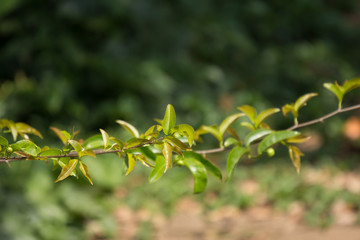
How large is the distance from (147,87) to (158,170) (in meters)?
4.05

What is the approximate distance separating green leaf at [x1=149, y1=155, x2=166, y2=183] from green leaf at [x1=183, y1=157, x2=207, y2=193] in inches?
2.8

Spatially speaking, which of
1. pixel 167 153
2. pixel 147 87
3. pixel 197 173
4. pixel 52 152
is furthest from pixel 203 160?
pixel 147 87

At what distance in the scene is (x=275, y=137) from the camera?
4.29ft

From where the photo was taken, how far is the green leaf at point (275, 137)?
1291 mm

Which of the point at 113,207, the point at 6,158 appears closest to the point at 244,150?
the point at 6,158

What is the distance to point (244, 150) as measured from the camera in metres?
1.36

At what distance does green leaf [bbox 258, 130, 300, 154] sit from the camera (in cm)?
129

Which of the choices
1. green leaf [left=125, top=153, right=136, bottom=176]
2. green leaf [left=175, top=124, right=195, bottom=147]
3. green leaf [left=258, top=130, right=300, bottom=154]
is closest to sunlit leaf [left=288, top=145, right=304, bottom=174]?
green leaf [left=258, top=130, right=300, bottom=154]

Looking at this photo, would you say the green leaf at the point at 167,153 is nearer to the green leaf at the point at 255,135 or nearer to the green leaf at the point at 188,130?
the green leaf at the point at 188,130

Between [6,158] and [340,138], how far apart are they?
506cm

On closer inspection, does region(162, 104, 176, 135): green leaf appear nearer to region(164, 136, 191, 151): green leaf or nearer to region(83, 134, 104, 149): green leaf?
region(164, 136, 191, 151): green leaf

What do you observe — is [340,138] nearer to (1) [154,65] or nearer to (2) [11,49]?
(1) [154,65]

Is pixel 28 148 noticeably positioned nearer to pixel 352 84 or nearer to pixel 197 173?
pixel 197 173

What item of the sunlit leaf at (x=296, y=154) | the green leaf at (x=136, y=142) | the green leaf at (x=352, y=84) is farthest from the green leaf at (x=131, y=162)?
the green leaf at (x=352, y=84)
